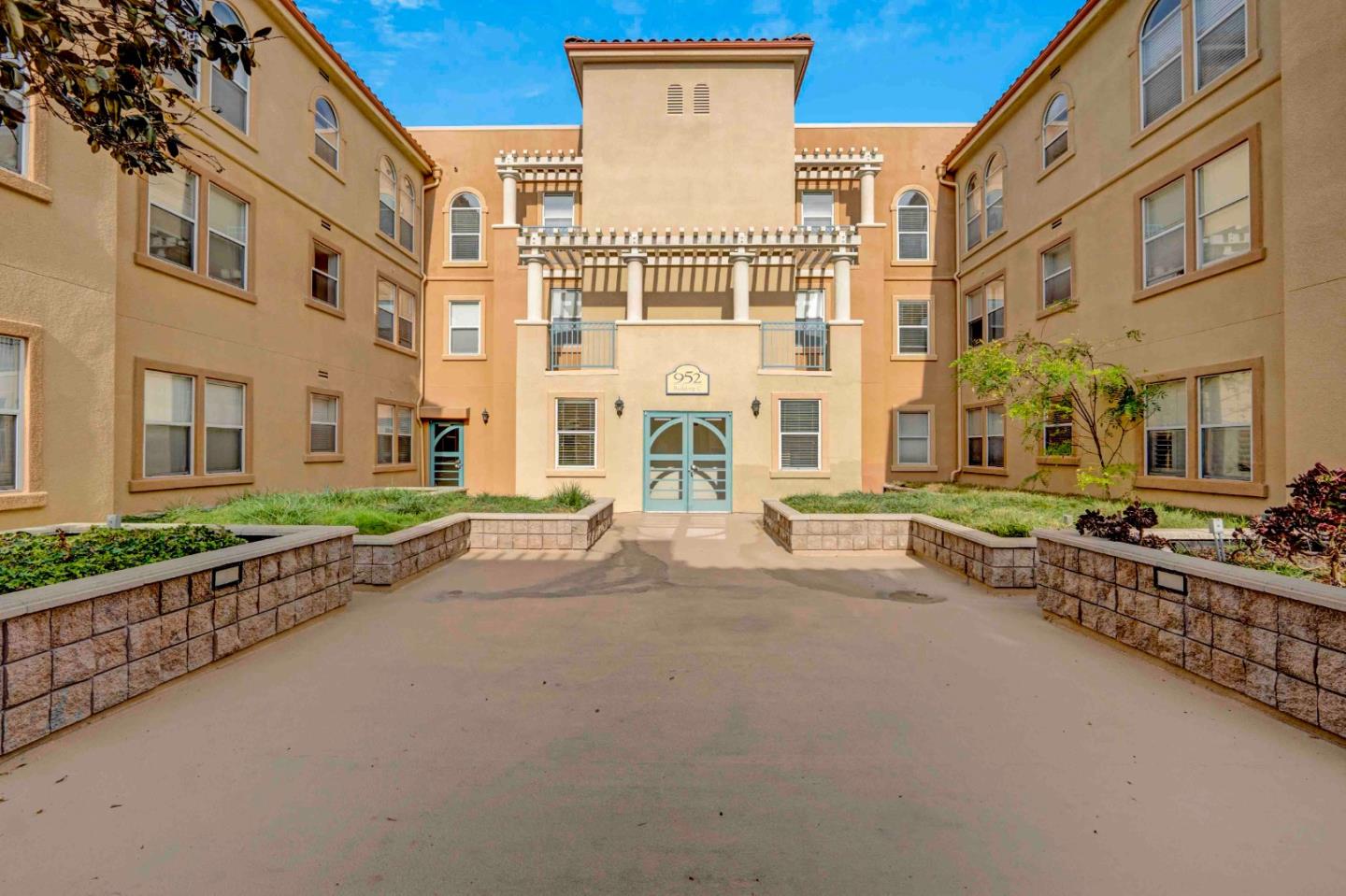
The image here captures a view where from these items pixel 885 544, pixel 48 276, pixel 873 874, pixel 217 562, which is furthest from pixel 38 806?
pixel 885 544

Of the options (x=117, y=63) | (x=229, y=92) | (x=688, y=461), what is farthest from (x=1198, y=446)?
(x=229, y=92)

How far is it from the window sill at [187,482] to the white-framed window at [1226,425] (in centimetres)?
1710

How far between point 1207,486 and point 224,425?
56.5 feet

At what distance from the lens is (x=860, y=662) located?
4801mm

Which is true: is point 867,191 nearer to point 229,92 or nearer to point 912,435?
point 912,435

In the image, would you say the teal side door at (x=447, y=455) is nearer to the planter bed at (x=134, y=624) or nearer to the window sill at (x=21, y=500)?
the window sill at (x=21, y=500)

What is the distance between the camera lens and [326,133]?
13891 mm

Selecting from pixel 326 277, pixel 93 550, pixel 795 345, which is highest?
pixel 326 277

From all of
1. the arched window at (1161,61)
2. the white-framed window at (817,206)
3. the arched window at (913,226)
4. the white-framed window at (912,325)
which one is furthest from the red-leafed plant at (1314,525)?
the arched window at (913,226)

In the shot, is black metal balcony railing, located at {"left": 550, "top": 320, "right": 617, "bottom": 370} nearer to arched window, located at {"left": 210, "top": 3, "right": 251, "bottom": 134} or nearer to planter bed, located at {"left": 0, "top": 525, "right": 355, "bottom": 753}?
arched window, located at {"left": 210, "top": 3, "right": 251, "bottom": 134}

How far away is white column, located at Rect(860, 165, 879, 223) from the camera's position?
656 inches

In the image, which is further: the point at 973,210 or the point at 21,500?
the point at 973,210

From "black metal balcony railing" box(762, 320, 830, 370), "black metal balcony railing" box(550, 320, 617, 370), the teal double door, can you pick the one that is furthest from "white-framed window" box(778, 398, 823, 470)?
"black metal balcony railing" box(550, 320, 617, 370)

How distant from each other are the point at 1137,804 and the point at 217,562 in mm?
5937
